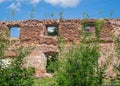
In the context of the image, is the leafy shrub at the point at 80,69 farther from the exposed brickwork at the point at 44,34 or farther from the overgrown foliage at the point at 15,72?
the exposed brickwork at the point at 44,34

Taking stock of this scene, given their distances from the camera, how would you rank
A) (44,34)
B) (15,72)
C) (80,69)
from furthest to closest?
(44,34) → (80,69) → (15,72)

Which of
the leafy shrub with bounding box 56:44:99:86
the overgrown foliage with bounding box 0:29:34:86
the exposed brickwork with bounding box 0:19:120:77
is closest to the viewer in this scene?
the overgrown foliage with bounding box 0:29:34:86

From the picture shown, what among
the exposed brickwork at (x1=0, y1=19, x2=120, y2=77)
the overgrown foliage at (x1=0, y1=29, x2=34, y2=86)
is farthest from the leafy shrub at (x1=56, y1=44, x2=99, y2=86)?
the exposed brickwork at (x1=0, y1=19, x2=120, y2=77)

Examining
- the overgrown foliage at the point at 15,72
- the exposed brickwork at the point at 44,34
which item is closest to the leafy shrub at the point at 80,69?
the overgrown foliage at the point at 15,72

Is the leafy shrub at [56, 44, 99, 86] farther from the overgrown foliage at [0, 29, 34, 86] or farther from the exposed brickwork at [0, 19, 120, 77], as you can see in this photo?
the exposed brickwork at [0, 19, 120, 77]

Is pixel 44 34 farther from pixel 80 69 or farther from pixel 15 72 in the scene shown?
pixel 15 72

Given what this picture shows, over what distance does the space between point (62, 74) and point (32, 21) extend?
42.0 feet

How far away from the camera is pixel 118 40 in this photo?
39.4ft

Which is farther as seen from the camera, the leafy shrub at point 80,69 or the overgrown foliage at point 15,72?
the leafy shrub at point 80,69

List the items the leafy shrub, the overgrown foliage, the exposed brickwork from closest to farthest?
the overgrown foliage, the leafy shrub, the exposed brickwork

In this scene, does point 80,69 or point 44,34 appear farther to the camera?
point 44,34

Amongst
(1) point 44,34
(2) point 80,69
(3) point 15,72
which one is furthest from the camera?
(1) point 44,34

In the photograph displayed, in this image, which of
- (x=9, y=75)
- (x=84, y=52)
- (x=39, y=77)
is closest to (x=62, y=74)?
(x=84, y=52)

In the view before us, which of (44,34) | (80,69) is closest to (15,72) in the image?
(80,69)
